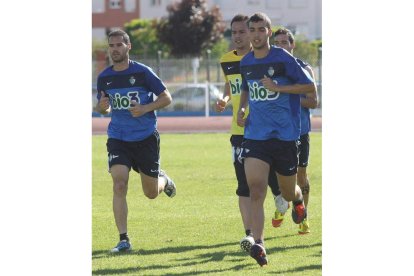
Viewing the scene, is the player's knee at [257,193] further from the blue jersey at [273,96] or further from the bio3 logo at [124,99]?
the bio3 logo at [124,99]

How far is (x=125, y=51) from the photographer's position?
409 inches

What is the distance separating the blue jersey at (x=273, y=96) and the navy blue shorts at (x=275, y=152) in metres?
0.05

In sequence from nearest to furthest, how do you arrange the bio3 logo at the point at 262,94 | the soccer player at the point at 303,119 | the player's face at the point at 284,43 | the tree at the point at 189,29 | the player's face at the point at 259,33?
1. the player's face at the point at 259,33
2. the bio3 logo at the point at 262,94
3. the soccer player at the point at 303,119
4. the player's face at the point at 284,43
5. the tree at the point at 189,29

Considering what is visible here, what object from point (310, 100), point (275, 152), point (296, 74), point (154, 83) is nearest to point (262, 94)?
point (296, 74)

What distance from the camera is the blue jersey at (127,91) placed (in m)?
10.6

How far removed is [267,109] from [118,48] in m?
1.73

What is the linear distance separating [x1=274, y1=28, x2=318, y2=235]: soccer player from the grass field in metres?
0.42

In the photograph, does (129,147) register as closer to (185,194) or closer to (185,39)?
(185,194)

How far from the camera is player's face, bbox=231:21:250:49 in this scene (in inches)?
404

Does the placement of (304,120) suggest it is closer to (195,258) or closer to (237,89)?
(237,89)

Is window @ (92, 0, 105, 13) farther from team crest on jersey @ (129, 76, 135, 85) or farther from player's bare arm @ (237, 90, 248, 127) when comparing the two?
player's bare arm @ (237, 90, 248, 127)

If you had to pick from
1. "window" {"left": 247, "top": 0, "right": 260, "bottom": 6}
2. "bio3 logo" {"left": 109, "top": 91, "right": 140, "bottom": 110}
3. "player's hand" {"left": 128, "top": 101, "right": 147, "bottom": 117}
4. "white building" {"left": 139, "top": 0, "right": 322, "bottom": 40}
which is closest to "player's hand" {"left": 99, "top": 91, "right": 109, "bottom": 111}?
"bio3 logo" {"left": 109, "top": 91, "right": 140, "bottom": 110}

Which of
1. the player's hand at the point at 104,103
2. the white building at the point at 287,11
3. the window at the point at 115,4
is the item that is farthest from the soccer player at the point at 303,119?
the window at the point at 115,4
